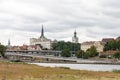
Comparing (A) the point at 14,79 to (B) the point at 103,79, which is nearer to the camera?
(A) the point at 14,79

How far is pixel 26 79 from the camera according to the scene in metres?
38.9

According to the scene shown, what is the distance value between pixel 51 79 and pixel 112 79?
608cm

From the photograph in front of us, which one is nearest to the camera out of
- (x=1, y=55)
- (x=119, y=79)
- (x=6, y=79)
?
(x=6, y=79)

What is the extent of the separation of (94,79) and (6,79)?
8.23 m

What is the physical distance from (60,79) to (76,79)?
1.45 m

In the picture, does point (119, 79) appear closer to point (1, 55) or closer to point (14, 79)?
point (14, 79)

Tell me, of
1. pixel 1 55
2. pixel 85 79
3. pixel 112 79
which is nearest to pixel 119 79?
pixel 112 79

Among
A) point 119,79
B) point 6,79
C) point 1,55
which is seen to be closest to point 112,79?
point 119,79

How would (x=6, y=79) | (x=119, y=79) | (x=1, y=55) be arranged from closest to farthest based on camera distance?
(x=6, y=79), (x=119, y=79), (x=1, y=55)

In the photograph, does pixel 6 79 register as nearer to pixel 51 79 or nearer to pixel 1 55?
pixel 51 79

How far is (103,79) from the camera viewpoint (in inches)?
1640

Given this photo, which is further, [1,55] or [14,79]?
[1,55]

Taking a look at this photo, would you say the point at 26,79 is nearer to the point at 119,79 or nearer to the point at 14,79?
the point at 14,79

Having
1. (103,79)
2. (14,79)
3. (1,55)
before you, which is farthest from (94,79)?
(1,55)
